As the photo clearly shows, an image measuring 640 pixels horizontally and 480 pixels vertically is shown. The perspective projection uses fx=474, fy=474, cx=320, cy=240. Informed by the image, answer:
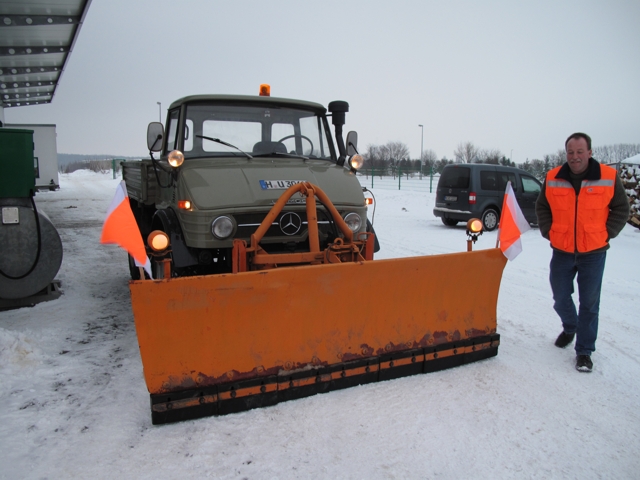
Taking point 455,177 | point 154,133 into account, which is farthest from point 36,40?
point 455,177

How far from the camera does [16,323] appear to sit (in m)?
4.73

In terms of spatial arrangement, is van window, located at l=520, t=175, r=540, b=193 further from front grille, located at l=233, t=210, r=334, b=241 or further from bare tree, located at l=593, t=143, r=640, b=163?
bare tree, located at l=593, t=143, r=640, b=163

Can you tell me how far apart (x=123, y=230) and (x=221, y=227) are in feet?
3.44

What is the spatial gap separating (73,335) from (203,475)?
2.63 meters

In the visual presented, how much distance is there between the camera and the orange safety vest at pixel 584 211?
3830 millimetres

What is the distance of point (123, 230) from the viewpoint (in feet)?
9.29

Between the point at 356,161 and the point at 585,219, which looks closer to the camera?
the point at 585,219

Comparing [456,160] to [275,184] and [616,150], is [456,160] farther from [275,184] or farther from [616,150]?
[275,184]

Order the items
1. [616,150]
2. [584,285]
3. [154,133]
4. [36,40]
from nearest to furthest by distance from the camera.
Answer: [584,285] < [154,133] < [36,40] < [616,150]

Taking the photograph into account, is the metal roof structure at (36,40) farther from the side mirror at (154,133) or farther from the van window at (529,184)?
the van window at (529,184)

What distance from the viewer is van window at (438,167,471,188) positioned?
40.9 feet

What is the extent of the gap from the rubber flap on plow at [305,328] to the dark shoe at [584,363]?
25.8 inches

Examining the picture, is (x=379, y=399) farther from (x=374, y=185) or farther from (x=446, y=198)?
(x=374, y=185)

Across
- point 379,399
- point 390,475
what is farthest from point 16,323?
point 390,475
